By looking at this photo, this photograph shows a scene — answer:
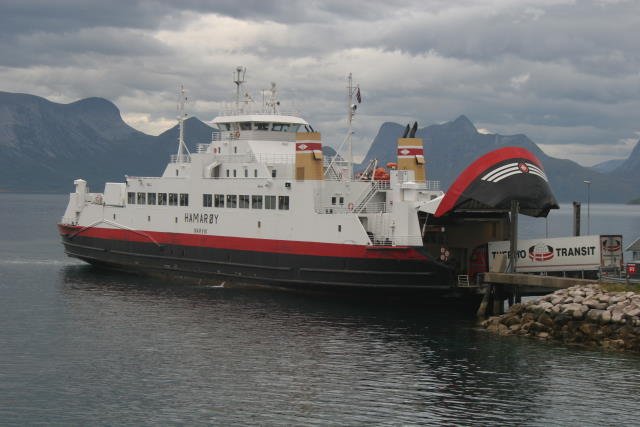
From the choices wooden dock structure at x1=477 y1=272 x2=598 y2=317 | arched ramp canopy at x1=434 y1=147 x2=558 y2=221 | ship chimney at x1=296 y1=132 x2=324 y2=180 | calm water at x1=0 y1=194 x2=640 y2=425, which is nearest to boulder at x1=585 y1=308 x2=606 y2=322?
calm water at x1=0 y1=194 x2=640 y2=425

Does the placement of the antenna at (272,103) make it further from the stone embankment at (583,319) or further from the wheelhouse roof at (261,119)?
the stone embankment at (583,319)

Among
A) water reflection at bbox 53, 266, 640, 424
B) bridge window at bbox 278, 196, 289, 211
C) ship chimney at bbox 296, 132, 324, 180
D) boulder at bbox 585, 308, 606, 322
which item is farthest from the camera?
bridge window at bbox 278, 196, 289, 211

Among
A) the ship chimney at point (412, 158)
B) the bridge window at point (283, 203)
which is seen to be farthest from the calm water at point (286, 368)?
the ship chimney at point (412, 158)

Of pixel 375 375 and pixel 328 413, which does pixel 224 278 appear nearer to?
pixel 375 375

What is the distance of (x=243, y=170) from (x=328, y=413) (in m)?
23.8

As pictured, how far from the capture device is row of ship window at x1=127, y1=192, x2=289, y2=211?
43.2m

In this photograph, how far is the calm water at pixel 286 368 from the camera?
23531 millimetres

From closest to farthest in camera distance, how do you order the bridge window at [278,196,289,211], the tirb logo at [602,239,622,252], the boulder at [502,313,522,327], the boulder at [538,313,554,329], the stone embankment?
the stone embankment, the boulder at [538,313,554,329], the boulder at [502,313,522,327], the tirb logo at [602,239,622,252], the bridge window at [278,196,289,211]

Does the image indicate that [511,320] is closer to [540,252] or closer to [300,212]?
[540,252]

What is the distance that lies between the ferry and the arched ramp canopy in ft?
0.18

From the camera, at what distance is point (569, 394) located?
25.5 meters

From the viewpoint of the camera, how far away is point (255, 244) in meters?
43.8

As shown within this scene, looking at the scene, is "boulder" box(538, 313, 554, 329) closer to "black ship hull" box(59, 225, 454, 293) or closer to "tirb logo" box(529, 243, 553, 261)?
"tirb logo" box(529, 243, 553, 261)

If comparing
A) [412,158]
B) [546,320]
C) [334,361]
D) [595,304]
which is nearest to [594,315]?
[595,304]
